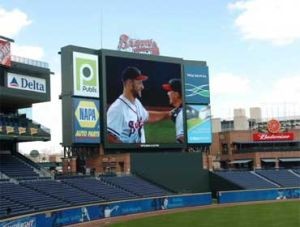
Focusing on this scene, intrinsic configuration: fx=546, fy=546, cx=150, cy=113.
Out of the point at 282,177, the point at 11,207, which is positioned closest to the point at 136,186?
the point at 11,207

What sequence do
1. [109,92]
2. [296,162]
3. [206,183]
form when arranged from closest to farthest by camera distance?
[109,92] < [206,183] < [296,162]

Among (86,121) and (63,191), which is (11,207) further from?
(86,121)

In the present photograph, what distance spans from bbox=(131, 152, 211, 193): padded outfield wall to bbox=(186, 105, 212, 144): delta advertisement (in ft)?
7.85

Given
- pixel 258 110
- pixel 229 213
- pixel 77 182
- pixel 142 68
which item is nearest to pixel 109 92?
pixel 142 68

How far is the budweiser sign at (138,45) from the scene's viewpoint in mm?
70000

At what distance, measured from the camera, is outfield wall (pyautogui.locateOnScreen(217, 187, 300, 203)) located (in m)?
64.2

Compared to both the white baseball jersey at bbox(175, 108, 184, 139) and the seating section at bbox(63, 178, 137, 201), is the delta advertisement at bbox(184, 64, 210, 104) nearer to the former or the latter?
the white baseball jersey at bbox(175, 108, 184, 139)

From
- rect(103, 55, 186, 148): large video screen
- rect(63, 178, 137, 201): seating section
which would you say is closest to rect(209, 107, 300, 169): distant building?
rect(103, 55, 186, 148): large video screen

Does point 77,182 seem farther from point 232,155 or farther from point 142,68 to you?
point 232,155

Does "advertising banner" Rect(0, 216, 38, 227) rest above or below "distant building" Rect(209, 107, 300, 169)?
below

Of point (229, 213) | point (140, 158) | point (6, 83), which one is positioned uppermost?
point (6, 83)

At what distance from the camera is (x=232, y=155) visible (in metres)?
92.1

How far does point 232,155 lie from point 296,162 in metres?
10.5

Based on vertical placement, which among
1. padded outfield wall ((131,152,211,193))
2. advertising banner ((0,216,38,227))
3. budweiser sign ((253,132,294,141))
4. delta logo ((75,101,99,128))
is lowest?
advertising banner ((0,216,38,227))
